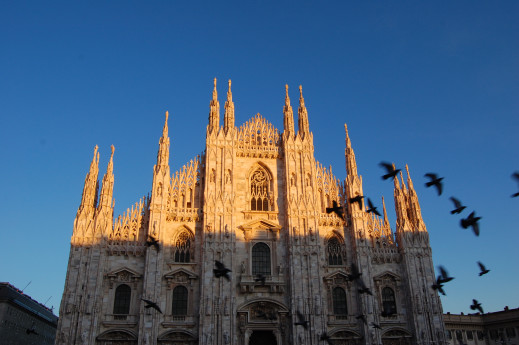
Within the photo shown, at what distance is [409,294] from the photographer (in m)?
36.1

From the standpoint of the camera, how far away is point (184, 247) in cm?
3631

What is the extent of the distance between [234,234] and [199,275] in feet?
13.7

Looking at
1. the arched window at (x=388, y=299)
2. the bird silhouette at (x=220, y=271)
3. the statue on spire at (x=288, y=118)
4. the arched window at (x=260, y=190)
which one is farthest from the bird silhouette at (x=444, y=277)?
the statue on spire at (x=288, y=118)

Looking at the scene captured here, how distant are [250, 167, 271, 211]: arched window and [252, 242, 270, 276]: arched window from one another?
131 inches

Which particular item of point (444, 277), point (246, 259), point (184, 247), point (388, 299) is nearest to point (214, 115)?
point (184, 247)

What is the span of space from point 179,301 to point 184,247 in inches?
166

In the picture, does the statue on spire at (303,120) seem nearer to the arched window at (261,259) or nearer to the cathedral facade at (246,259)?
the cathedral facade at (246,259)

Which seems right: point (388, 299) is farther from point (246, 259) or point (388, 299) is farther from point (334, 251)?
point (246, 259)

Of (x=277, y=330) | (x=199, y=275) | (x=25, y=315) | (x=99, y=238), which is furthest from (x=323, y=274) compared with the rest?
(x=25, y=315)

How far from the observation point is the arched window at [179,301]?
34.2m

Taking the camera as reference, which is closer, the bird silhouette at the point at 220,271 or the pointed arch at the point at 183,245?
the bird silhouette at the point at 220,271

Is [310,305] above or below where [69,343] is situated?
above

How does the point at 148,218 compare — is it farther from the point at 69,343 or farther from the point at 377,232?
the point at 377,232

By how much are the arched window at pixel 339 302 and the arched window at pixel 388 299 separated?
3192 millimetres
